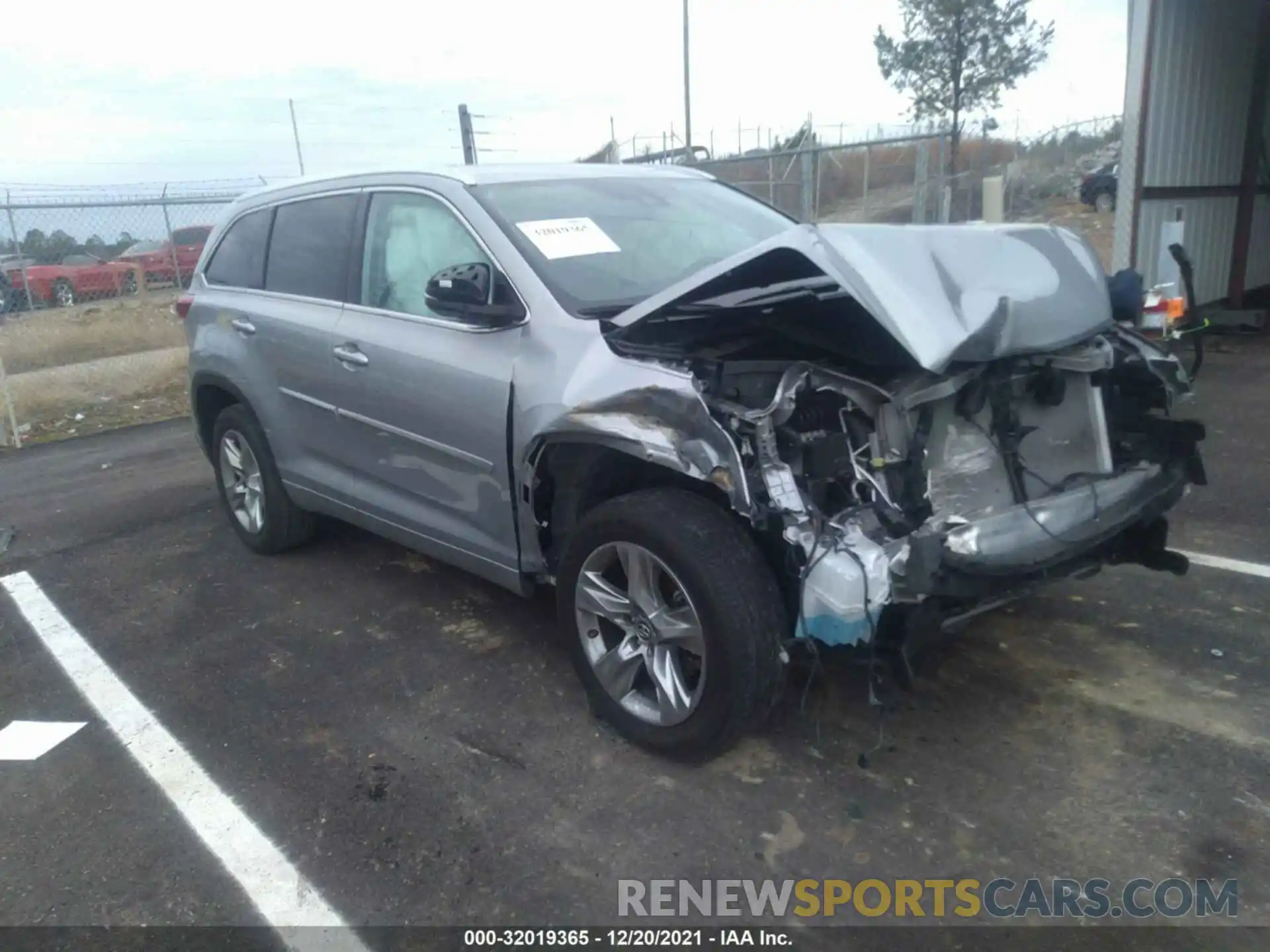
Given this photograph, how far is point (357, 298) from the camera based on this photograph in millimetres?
4168

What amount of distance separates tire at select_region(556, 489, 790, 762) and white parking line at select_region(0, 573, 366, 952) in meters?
1.07

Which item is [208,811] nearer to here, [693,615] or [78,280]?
[693,615]

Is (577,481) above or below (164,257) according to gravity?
below

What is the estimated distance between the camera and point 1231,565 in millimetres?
4320

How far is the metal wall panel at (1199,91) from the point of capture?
341 inches

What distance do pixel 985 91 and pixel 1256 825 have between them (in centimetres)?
2213

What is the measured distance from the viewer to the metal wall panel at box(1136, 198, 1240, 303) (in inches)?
354

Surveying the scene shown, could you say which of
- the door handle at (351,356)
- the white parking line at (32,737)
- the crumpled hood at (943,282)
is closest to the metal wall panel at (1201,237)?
the crumpled hood at (943,282)

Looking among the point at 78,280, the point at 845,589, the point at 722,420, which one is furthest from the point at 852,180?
the point at 845,589

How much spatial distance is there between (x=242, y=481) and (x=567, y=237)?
254cm

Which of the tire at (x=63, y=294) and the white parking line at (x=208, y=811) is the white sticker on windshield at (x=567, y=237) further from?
the tire at (x=63, y=294)

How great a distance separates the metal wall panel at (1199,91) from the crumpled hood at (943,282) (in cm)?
666

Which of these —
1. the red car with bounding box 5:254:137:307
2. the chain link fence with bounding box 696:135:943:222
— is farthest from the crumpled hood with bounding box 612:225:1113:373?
the red car with bounding box 5:254:137:307

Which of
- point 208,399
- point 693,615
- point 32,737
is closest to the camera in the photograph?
point 693,615
